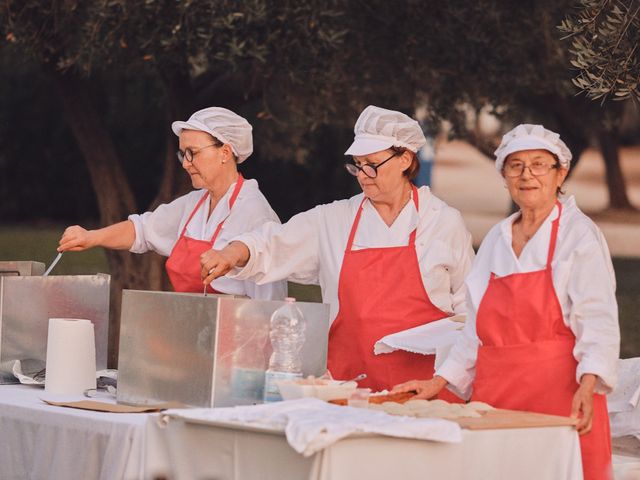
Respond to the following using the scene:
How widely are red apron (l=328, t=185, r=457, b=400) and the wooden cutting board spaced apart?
1036 millimetres

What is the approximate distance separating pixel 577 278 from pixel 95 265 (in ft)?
51.1

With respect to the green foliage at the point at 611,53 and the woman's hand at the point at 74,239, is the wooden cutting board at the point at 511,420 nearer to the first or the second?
the green foliage at the point at 611,53

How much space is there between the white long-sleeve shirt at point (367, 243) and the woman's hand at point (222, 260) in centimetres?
9

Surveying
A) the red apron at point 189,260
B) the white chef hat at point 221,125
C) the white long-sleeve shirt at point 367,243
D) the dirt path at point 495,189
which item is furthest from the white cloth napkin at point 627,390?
the dirt path at point 495,189

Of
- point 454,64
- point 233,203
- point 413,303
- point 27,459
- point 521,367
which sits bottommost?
point 27,459

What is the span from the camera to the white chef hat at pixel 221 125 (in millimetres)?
5242

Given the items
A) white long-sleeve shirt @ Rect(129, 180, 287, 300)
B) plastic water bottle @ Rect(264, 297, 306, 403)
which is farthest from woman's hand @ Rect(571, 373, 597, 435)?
white long-sleeve shirt @ Rect(129, 180, 287, 300)

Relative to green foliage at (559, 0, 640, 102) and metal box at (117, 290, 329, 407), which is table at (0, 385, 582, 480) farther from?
green foliage at (559, 0, 640, 102)

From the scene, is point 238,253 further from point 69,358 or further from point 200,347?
point 200,347

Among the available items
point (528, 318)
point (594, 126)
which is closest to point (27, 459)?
point (528, 318)

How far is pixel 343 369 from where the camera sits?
499cm

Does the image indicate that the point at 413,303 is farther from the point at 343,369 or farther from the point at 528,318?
the point at 528,318

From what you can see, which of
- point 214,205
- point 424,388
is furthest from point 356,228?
point 424,388

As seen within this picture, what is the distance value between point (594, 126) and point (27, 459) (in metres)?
9.64
